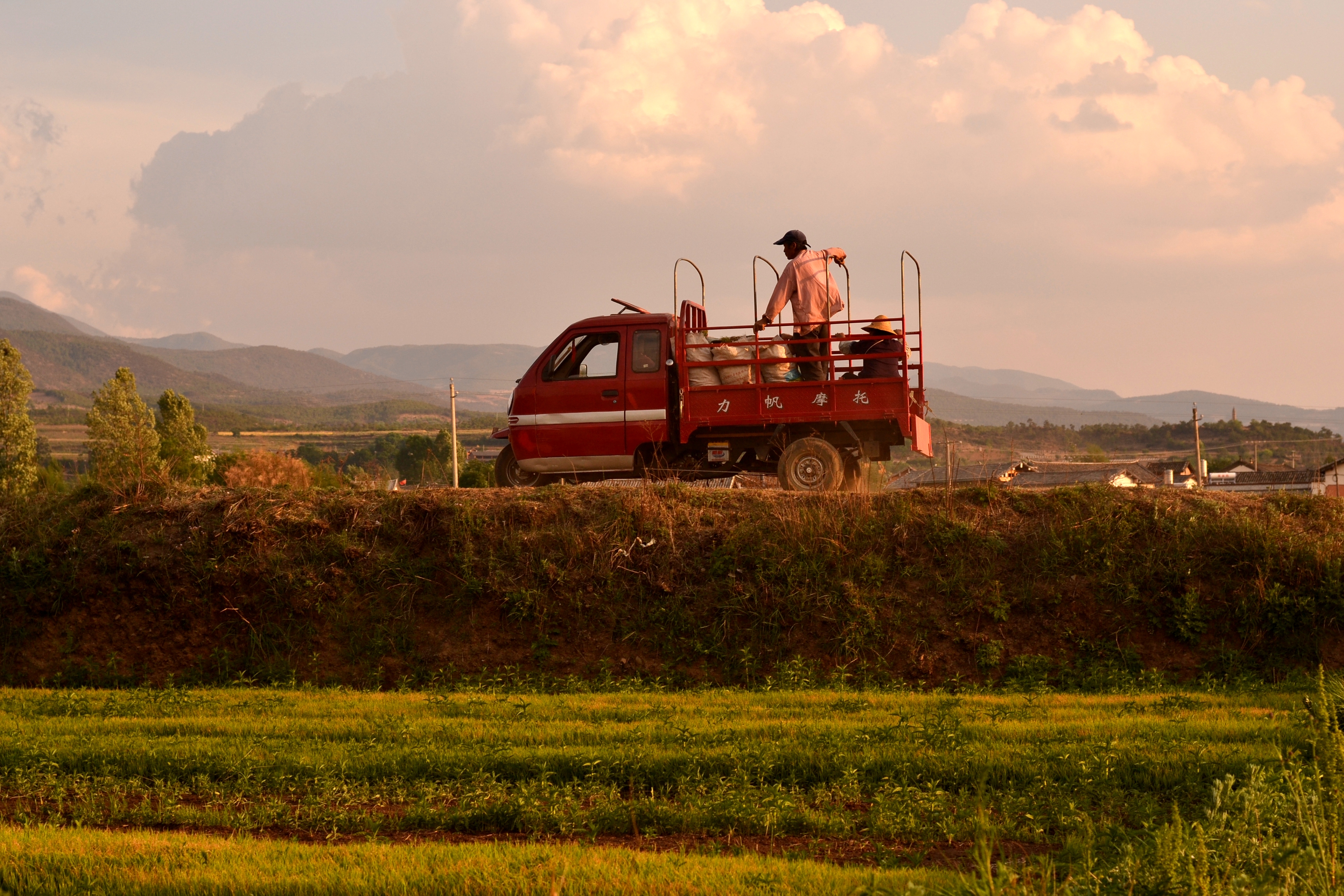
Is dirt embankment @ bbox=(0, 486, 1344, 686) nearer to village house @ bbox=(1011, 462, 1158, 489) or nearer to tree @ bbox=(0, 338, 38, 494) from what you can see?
village house @ bbox=(1011, 462, 1158, 489)

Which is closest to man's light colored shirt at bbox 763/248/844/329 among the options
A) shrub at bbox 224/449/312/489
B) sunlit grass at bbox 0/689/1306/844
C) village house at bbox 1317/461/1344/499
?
sunlit grass at bbox 0/689/1306/844

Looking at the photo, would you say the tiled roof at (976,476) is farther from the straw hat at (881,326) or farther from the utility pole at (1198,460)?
the utility pole at (1198,460)

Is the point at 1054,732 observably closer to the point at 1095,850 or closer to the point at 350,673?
the point at 1095,850

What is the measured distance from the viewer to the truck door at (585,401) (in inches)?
592

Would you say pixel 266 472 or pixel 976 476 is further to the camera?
pixel 266 472

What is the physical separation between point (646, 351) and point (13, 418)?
7309cm

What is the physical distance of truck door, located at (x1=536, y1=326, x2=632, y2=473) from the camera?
15.0 meters

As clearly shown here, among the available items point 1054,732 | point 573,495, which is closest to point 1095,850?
point 1054,732

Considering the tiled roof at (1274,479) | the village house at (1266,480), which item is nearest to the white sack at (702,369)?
the village house at (1266,480)

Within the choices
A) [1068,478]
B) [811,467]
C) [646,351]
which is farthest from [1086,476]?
[646,351]

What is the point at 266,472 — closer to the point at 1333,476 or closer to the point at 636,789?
the point at 636,789

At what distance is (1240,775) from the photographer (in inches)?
307

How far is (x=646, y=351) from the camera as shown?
14953mm

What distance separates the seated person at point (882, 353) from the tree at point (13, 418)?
2858 inches
